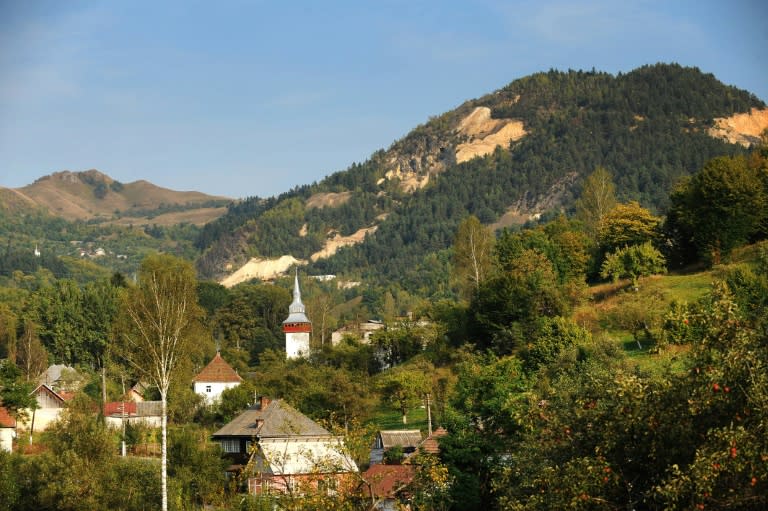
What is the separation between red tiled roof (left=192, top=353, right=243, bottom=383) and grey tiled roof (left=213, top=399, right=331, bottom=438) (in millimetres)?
26829

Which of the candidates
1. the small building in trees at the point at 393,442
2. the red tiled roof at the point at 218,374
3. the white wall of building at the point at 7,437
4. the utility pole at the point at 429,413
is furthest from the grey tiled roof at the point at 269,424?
the red tiled roof at the point at 218,374

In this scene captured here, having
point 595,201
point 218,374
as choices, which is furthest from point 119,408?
point 595,201

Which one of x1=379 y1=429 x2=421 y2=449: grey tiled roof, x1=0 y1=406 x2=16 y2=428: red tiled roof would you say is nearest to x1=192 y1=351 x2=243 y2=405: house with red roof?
x1=0 y1=406 x2=16 y2=428: red tiled roof

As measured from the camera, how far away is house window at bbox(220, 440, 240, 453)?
56.2 metres

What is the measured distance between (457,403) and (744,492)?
110ft

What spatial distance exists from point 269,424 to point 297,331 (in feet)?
176

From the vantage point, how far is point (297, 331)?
109 m

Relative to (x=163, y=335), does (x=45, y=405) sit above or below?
below

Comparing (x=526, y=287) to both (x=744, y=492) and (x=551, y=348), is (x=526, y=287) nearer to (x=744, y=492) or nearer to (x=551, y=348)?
(x=551, y=348)

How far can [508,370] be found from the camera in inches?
2190

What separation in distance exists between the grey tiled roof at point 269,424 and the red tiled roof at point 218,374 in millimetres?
26829

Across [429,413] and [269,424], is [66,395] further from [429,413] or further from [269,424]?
[429,413]

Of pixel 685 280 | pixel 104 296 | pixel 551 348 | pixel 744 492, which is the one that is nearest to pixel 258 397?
pixel 551 348

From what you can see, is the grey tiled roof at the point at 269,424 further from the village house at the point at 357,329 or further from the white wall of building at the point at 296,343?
the village house at the point at 357,329
